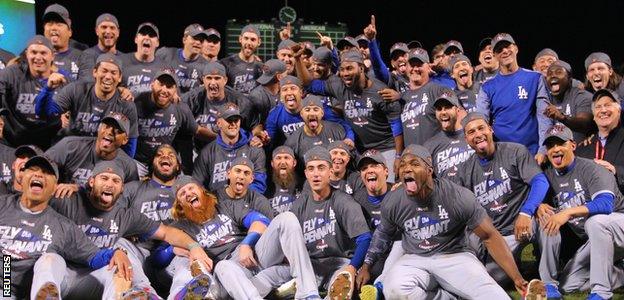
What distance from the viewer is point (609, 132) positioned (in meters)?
7.24

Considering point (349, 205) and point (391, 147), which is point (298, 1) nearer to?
point (391, 147)

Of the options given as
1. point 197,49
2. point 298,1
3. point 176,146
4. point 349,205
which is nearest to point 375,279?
point 349,205

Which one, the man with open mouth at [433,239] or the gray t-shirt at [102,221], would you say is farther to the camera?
the gray t-shirt at [102,221]

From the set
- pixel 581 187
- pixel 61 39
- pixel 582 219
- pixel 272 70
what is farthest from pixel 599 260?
pixel 61 39

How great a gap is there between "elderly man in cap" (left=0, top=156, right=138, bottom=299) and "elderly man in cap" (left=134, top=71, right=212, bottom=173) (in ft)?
6.00

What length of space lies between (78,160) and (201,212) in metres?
1.40

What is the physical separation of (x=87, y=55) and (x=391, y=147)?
3.28 metres

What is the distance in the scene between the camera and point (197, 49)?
31.6ft

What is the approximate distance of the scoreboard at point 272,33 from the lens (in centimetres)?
1363

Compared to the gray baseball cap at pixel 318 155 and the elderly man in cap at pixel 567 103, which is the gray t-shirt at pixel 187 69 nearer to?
the gray baseball cap at pixel 318 155

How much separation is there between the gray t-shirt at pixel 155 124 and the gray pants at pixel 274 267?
6.23ft

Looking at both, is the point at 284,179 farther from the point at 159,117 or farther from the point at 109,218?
the point at 109,218

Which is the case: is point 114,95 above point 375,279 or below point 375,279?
above

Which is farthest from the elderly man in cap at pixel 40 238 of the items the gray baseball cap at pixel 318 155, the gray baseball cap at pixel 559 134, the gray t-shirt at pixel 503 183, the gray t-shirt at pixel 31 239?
the gray baseball cap at pixel 559 134
